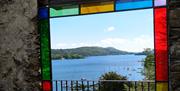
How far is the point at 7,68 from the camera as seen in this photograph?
3.70 m

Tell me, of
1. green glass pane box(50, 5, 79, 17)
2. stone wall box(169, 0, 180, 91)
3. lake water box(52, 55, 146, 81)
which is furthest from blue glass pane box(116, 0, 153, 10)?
lake water box(52, 55, 146, 81)

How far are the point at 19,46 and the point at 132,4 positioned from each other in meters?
1.39

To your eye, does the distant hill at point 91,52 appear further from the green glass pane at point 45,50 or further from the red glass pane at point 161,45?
the red glass pane at point 161,45

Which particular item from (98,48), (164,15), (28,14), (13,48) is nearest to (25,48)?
(13,48)

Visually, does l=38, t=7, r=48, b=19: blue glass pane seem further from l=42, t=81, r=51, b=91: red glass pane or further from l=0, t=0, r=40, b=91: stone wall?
A: l=42, t=81, r=51, b=91: red glass pane

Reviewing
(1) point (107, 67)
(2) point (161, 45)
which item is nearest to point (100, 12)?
(2) point (161, 45)

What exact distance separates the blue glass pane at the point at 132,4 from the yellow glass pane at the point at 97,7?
0.08m

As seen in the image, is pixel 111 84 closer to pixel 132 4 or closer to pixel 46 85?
pixel 46 85

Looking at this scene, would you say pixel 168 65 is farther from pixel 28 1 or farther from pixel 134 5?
pixel 28 1

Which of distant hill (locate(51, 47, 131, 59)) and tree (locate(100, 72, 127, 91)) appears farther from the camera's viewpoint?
distant hill (locate(51, 47, 131, 59))

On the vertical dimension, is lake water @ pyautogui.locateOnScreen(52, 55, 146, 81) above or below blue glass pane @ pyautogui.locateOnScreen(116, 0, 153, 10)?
below

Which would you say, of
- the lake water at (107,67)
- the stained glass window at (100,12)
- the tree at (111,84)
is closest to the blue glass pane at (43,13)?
the stained glass window at (100,12)

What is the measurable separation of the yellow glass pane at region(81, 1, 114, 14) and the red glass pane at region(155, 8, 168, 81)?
0.51 meters

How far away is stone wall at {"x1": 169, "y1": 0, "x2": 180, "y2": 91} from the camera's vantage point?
291 cm
